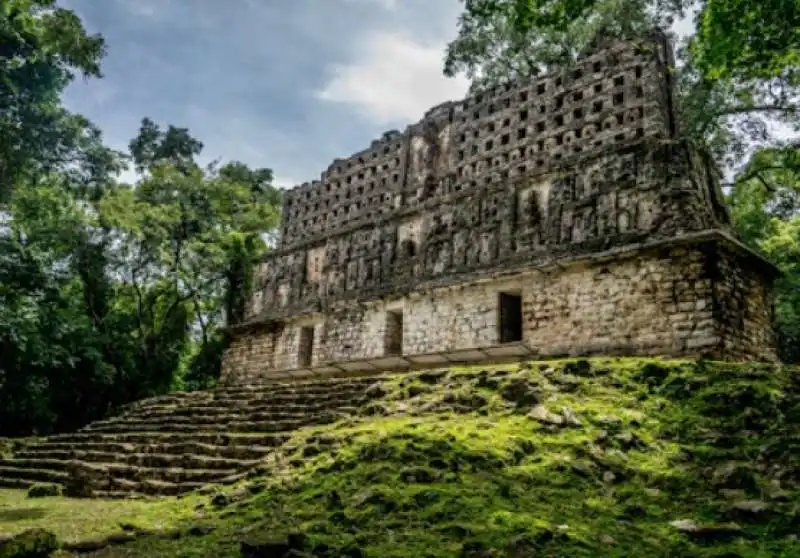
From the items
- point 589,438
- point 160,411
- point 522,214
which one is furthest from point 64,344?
point 589,438

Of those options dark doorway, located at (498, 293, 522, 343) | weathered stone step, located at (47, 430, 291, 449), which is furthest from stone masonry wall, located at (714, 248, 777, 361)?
weathered stone step, located at (47, 430, 291, 449)

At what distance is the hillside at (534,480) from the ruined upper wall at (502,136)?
6.93 meters

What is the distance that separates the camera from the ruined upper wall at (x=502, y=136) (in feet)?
49.9

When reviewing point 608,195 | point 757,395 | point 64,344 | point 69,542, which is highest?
point 608,195

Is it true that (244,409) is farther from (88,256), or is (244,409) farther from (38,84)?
(88,256)

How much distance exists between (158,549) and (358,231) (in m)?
12.4

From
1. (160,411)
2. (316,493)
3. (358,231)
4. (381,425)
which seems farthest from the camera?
(358,231)

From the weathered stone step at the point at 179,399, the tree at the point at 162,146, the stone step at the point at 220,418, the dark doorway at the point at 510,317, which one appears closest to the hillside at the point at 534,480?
the stone step at the point at 220,418

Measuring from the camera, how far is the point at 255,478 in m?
6.34

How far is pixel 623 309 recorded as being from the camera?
9.98 metres

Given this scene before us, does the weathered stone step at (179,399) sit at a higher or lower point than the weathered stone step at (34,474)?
higher

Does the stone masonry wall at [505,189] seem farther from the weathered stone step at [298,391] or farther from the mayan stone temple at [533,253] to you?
the weathered stone step at [298,391]

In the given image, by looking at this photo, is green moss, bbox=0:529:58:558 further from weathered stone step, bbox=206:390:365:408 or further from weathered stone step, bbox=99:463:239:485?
weathered stone step, bbox=206:390:365:408

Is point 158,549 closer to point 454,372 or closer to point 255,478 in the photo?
point 255,478
